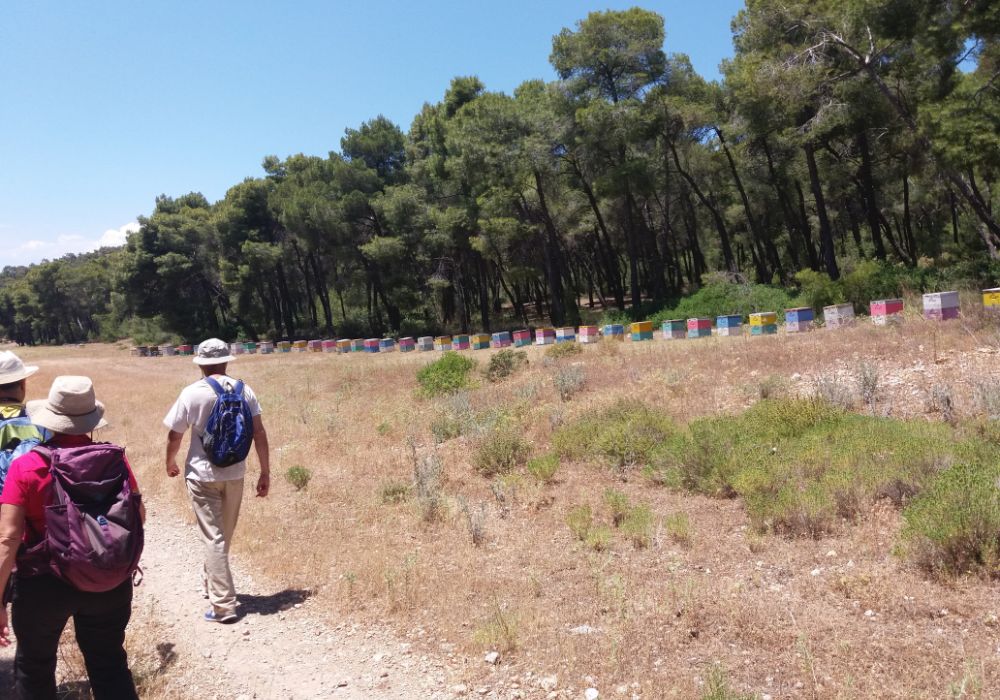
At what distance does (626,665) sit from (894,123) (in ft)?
90.3

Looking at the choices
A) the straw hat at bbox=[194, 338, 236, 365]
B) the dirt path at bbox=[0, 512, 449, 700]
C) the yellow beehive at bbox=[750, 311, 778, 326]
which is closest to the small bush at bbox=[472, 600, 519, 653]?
the dirt path at bbox=[0, 512, 449, 700]

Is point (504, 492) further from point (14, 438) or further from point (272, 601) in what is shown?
point (14, 438)

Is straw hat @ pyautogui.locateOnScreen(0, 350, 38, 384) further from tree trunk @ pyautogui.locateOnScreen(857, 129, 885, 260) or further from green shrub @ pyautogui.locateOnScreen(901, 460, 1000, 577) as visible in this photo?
tree trunk @ pyautogui.locateOnScreen(857, 129, 885, 260)

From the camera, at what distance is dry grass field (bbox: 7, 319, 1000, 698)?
375cm

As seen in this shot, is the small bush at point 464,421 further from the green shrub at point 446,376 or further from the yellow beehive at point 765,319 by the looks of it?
the yellow beehive at point 765,319

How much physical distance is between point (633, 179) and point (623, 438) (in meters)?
22.7

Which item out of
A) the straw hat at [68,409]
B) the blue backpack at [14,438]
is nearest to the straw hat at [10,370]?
the blue backpack at [14,438]

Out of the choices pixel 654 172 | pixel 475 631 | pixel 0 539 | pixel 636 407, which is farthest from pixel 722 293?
pixel 0 539

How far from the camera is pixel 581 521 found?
20.5 feet

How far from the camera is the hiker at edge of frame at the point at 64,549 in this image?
304 cm

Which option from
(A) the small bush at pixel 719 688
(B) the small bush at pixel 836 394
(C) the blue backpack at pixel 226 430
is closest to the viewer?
(A) the small bush at pixel 719 688

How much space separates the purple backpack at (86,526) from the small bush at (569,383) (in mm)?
9634

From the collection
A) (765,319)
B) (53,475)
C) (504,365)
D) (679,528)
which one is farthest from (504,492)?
(765,319)

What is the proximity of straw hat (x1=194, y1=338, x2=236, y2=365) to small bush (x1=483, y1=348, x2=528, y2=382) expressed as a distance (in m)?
11.3
